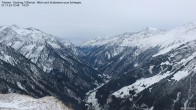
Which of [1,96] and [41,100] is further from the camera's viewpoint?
[1,96]

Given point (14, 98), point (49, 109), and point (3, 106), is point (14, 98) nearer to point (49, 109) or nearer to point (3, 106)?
point (3, 106)

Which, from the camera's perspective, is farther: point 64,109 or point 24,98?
point 24,98

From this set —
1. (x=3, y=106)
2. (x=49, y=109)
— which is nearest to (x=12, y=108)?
(x=3, y=106)

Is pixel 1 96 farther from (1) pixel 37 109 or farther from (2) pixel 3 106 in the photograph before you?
(1) pixel 37 109

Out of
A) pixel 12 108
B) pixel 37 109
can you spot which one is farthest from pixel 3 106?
pixel 37 109

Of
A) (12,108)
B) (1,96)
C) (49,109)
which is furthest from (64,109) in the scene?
(1,96)
